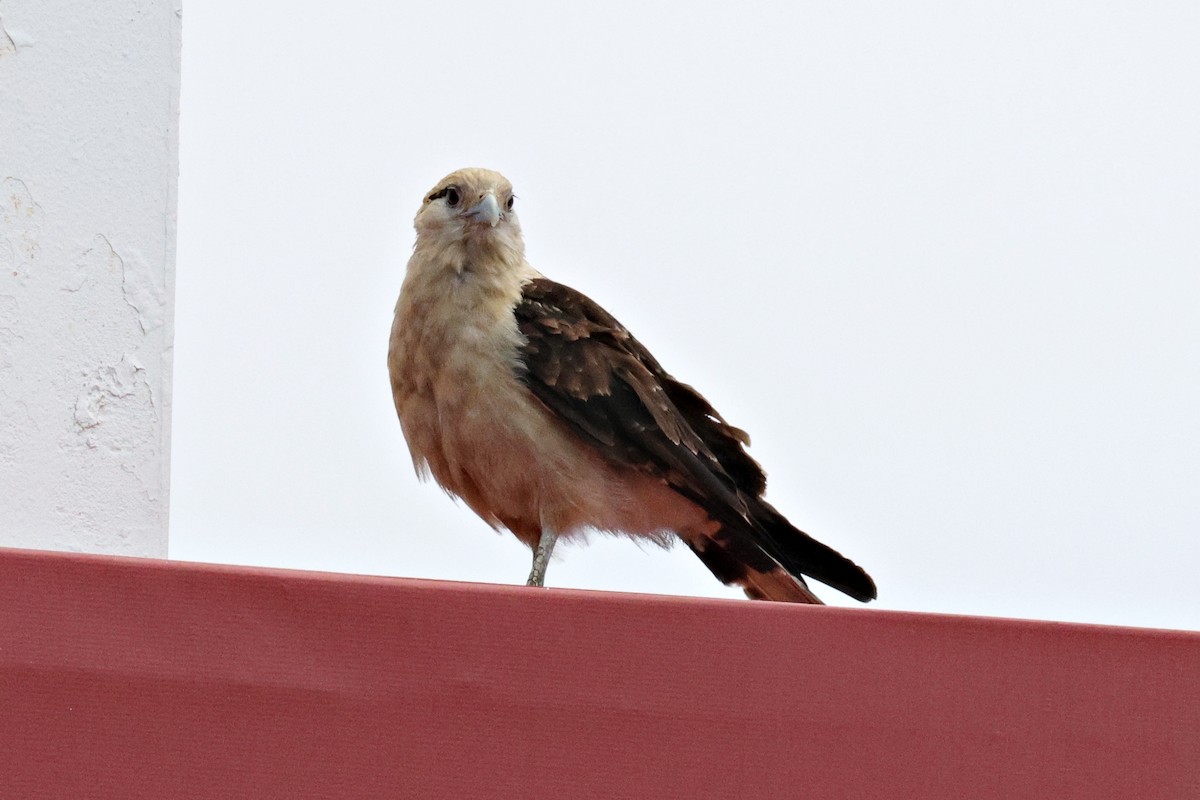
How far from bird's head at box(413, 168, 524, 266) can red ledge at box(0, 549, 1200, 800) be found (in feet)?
3.63

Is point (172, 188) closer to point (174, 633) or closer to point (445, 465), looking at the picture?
point (445, 465)

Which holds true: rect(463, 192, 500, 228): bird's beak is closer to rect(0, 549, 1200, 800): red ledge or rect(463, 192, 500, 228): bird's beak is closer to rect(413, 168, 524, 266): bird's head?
rect(413, 168, 524, 266): bird's head

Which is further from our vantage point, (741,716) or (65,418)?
(65,418)

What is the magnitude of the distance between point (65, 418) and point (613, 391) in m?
0.85

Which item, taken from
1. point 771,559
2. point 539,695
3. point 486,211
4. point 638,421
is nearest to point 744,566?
point 771,559

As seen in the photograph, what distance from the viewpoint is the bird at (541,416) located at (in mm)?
2195

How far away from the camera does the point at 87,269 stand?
1963 millimetres

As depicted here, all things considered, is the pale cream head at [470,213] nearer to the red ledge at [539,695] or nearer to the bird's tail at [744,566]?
the bird's tail at [744,566]

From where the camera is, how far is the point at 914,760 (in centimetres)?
134

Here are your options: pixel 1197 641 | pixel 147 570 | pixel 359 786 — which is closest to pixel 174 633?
pixel 147 570

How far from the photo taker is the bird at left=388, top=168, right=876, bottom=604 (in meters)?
2.20

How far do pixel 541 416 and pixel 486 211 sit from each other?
393mm

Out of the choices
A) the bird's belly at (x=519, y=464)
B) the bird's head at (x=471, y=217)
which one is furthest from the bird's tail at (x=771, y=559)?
the bird's head at (x=471, y=217)


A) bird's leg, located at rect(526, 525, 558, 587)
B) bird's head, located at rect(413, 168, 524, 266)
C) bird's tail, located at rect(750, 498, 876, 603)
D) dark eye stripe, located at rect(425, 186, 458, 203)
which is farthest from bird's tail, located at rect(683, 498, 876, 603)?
dark eye stripe, located at rect(425, 186, 458, 203)
